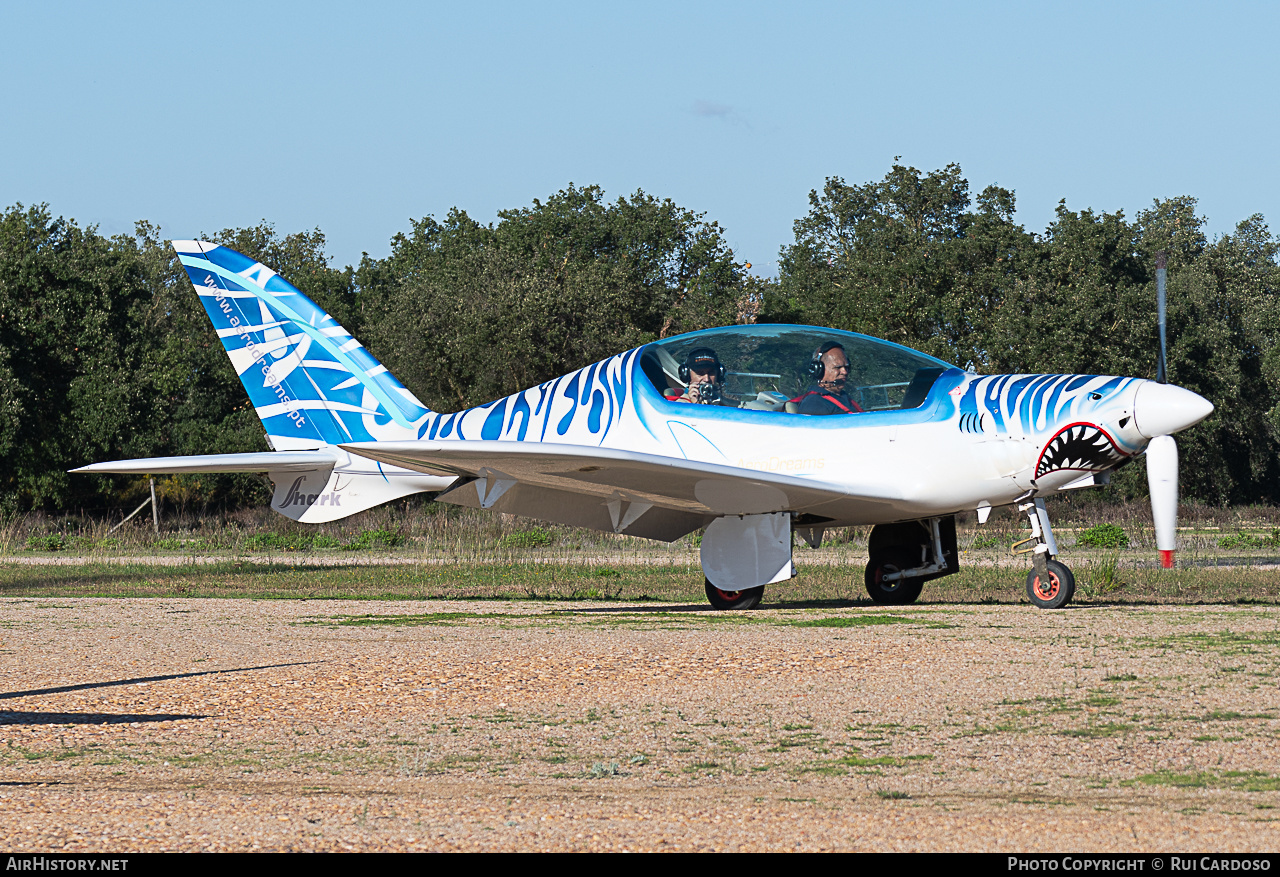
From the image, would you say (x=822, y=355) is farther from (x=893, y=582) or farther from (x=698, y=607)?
(x=698, y=607)

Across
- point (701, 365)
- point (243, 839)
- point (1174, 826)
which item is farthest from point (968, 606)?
Result: point (243, 839)

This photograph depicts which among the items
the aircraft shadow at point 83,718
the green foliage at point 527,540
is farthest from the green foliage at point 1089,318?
the aircraft shadow at point 83,718

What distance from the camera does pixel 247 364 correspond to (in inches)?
676

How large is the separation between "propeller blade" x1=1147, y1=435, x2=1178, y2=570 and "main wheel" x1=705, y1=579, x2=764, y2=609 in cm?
376

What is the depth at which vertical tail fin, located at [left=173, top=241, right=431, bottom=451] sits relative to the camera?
1673 centimetres

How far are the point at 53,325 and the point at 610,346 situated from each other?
17096 millimetres

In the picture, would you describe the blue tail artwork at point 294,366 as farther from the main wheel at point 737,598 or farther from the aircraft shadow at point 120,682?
the aircraft shadow at point 120,682

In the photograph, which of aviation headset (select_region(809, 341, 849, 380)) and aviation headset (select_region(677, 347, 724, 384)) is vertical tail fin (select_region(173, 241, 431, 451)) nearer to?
aviation headset (select_region(677, 347, 724, 384))

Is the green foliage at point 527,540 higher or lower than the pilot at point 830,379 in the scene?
lower

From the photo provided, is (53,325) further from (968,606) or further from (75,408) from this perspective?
(968,606)

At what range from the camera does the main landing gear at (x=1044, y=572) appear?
39.5 feet

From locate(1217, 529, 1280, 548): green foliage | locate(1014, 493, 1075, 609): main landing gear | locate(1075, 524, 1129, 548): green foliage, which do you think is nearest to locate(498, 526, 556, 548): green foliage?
locate(1075, 524, 1129, 548): green foliage

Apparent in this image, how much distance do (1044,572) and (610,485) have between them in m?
4.10

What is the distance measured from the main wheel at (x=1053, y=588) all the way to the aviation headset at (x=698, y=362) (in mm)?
3547
